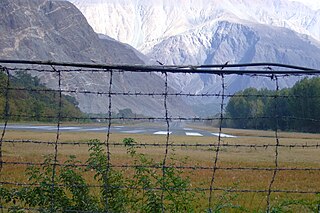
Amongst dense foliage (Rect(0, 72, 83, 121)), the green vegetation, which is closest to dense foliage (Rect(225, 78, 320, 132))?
the green vegetation

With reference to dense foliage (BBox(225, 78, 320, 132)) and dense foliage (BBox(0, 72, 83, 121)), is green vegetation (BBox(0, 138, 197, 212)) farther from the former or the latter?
dense foliage (BBox(225, 78, 320, 132))

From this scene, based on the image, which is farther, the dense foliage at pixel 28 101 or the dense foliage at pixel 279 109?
the dense foliage at pixel 28 101

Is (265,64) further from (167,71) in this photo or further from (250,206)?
(250,206)

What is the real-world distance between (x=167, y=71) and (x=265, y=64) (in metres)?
1.13

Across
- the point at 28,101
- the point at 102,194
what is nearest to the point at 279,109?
the point at 102,194

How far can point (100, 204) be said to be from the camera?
6.28 meters

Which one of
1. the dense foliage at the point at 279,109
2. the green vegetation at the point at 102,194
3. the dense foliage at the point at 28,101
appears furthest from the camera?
the dense foliage at the point at 28,101

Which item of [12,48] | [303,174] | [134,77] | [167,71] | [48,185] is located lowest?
[303,174]

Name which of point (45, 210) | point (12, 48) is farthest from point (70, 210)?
point (12, 48)

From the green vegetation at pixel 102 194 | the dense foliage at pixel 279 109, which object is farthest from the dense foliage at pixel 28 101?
the dense foliage at pixel 279 109

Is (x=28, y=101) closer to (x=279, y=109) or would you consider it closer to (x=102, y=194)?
(x=279, y=109)

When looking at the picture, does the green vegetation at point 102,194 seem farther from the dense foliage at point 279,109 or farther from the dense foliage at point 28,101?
the dense foliage at point 279,109

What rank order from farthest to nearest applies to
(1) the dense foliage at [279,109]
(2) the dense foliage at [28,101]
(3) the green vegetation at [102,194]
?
(2) the dense foliage at [28,101] < (3) the green vegetation at [102,194] < (1) the dense foliage at [279,109]

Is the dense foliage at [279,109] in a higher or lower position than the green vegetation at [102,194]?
higher
